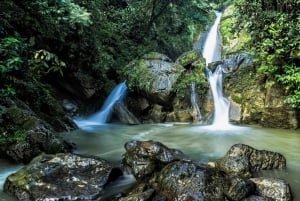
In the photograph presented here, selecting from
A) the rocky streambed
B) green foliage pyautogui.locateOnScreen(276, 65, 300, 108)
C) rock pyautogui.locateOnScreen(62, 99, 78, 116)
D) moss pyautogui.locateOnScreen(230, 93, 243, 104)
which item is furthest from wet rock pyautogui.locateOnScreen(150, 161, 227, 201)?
rock pyautogui.locateOnScreen(62, 99, 78, 116)

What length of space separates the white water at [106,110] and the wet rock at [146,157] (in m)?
6.10

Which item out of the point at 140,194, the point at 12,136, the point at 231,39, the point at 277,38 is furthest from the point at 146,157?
the point at 231,39

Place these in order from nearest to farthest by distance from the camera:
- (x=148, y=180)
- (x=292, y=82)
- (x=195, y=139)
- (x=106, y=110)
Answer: (x=148, y=180)
(x=195, y=139)
(x=292, y=82)
(x=106, y=110)

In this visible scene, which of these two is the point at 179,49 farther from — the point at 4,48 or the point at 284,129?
the point at 4,48

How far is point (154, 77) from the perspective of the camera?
43.3 feet

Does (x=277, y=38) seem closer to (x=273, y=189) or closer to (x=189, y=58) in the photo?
(x=189, y=58)

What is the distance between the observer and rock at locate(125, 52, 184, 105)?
42.4 feet

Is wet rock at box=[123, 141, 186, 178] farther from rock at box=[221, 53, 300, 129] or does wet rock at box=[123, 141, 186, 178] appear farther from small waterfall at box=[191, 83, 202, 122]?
small waterfall at box=[191, 83, 202, 122]

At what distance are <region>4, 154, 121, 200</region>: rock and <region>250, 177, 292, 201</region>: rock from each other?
95.5 inches

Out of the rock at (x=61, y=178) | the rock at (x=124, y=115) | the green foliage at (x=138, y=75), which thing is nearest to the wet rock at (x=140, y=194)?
the rock at (x=61, y=178)

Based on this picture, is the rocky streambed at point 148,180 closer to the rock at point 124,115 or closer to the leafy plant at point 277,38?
the leafy plant at point 277,38

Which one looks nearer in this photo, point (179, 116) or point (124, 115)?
point (179, 116)

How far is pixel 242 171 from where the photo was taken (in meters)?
5.86

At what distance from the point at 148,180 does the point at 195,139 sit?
4005 mm
